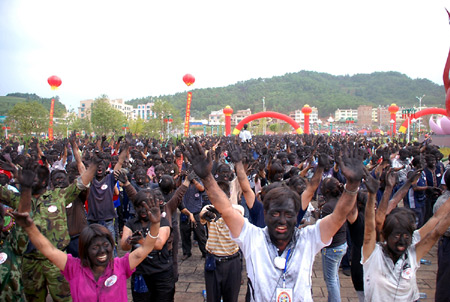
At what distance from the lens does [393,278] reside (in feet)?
7.31

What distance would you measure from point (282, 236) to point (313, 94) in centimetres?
12713

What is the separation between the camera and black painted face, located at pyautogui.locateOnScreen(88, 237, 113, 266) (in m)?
2.21

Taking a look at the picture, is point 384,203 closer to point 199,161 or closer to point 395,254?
point 395,254

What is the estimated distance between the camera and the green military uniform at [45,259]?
2.92 metres

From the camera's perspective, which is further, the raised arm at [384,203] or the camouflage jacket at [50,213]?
the camouflage jacket at [50,213]

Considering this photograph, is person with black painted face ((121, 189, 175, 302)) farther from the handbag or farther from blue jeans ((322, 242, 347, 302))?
blue jeans ((322, 242, 347, 302))

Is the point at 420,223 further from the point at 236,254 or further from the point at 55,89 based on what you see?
the point at 55,89

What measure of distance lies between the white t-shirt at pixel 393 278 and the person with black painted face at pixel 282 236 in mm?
741

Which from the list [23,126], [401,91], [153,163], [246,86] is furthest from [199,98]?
[153,163]

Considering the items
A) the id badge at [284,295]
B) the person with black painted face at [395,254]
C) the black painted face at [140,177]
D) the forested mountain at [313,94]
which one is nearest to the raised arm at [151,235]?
the id badge at [284,295]

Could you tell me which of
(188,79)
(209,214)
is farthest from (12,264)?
(188,79)

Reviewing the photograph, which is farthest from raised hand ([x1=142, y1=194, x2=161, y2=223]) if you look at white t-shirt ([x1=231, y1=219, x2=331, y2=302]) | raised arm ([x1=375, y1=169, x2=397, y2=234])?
raised arm ([x1=375, y1=169, x2=397, y2=234])

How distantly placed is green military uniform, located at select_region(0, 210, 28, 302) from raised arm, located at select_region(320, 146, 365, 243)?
2.46 m

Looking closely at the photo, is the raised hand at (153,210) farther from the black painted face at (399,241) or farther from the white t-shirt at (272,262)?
the black painted face at (399,241)
